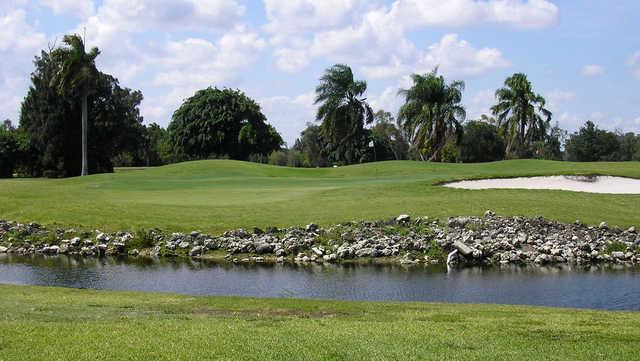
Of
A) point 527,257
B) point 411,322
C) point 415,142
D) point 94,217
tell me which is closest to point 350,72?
point 415,142

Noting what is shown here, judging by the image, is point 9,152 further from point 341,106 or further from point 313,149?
point 313,149

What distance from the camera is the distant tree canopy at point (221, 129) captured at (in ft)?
332

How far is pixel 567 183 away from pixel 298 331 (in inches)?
1426

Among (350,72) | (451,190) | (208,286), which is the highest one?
(350,72)

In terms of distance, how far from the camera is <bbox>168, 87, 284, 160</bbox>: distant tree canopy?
332 ft

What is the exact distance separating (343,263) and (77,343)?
731 inches

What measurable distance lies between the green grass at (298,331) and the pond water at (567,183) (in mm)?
28201

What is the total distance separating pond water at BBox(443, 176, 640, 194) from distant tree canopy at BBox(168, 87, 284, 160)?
57412mm

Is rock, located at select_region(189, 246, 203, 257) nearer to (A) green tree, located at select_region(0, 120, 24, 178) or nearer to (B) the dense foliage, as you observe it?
(A) green tree, located at select_region(0, 120, 24, 178)

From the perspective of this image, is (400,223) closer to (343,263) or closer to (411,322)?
(343,263)

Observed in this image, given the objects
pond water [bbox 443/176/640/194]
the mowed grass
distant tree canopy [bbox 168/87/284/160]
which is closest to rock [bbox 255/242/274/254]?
the mowed grass

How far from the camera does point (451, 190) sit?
40.9 meters

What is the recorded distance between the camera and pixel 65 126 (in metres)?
86.1

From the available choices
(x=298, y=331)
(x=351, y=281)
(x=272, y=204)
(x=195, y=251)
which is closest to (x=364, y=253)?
(x=351, y=281)
